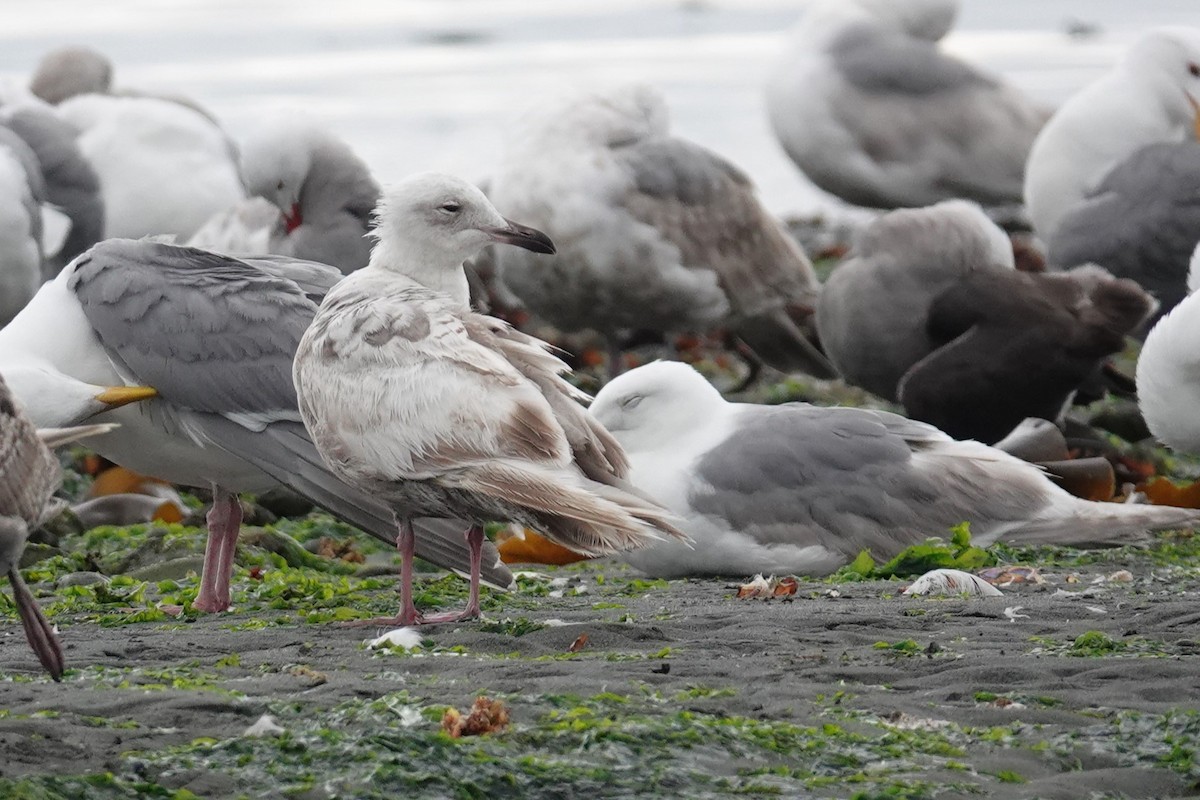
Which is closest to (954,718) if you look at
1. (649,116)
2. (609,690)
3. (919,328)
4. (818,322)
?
(609,690)

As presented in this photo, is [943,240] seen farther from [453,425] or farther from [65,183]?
[65,183]

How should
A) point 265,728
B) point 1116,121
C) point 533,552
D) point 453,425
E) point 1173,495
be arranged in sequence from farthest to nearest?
point 1116,121
point 1173,495
point 533,552
point 453,425
point 265,728

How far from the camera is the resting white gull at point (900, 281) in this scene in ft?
30.2

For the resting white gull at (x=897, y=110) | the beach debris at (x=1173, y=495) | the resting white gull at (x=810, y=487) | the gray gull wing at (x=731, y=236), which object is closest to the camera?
the resting white gull at (x=810, y=487)

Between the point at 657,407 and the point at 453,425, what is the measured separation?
1987mm

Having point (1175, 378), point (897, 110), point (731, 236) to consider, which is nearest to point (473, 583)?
point (1175, 378)

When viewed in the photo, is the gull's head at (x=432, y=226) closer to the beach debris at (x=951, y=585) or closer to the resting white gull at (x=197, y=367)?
the resting white gull at (x=197, y=367)

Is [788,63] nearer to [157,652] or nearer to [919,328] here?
[919,328]

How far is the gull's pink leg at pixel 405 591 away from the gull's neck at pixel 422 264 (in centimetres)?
68

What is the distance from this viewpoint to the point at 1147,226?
31.6 ft

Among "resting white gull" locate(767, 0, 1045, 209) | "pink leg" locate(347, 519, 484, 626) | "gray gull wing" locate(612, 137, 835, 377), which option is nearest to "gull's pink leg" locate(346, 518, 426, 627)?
"pink leg" locate(347, 519, 484, 626)

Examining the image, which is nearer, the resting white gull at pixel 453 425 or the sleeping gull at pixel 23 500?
the sleeping gull at pixel 23 500

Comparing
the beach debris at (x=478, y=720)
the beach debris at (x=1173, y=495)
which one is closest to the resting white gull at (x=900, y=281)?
the beach debris at (x=1173, y=495)

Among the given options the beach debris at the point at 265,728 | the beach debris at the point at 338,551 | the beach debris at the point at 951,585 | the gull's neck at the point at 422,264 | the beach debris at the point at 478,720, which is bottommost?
the beach debris at the point at 338,551
